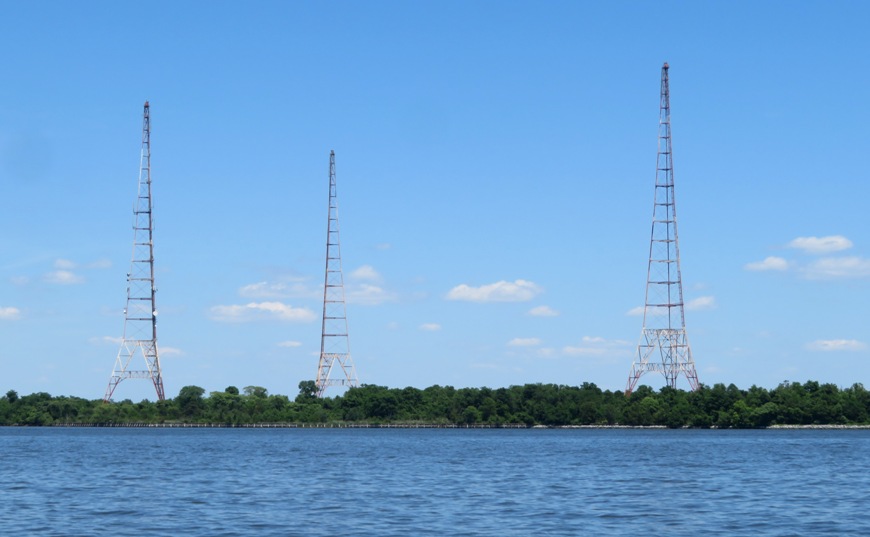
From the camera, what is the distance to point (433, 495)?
200 feet

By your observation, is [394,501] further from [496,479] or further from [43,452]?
[43,452]

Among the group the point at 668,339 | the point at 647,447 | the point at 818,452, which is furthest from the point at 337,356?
the point at 818,452

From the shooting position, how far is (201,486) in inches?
2640

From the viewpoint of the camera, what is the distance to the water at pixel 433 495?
47.6 metres

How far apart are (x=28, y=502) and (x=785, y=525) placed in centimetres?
3453

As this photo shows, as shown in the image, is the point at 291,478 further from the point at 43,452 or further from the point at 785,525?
the point at 43,452

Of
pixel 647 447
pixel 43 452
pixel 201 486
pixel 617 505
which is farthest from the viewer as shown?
pixel 647 447

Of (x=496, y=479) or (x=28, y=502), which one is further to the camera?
(x=496, y=479)

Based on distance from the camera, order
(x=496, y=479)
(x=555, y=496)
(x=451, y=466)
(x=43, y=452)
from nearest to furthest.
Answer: (x=555, y=496) → (x=496, y=479) → (x=451, y=466) → (x=43, y=452)

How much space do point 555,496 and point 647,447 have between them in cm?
6775

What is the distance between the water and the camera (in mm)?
47625

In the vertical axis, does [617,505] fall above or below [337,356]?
below

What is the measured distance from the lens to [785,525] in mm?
48594

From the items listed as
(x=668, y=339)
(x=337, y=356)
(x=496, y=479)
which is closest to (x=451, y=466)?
(x=496, y=479)
